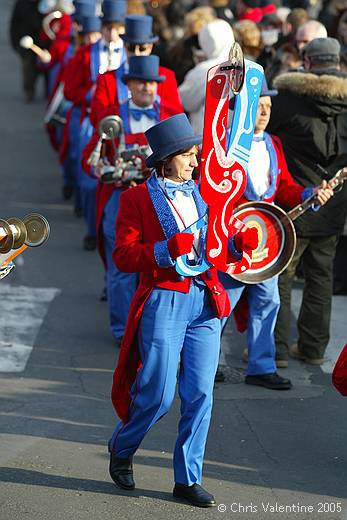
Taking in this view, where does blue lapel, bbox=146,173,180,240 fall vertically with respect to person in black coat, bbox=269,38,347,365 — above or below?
above

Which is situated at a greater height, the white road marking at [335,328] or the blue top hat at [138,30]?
the blue top hat at [138,30]

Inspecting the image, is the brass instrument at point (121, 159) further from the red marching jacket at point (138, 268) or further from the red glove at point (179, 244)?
the red glove at point (179, 244)

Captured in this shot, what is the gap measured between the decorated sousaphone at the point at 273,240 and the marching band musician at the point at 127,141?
135 centimetres

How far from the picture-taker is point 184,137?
21.4 feet

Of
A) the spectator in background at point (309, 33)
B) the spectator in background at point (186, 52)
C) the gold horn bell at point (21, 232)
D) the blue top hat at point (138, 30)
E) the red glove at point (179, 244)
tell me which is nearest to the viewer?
the gold horn bell at point (21, 232)

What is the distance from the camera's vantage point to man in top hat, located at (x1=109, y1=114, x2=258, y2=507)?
6562mm

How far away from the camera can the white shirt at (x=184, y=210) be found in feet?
21.6

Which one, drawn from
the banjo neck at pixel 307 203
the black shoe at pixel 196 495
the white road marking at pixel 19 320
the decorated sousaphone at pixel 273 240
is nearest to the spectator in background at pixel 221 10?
the white road marking at pixel 19 320

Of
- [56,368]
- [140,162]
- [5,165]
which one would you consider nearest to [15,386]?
[56,368]

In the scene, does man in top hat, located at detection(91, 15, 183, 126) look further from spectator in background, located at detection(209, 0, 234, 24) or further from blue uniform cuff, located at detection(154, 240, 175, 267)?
spectator in background, located at detection(209, 0, 234, 24)

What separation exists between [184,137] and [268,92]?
1865 millimetres

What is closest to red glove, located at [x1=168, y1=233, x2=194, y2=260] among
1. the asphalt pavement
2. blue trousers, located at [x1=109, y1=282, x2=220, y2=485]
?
blue trousers, located at [x1=109, y1=282, x2=220, y2=485]

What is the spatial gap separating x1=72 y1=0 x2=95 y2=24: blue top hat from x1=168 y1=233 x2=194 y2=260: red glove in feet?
25.4

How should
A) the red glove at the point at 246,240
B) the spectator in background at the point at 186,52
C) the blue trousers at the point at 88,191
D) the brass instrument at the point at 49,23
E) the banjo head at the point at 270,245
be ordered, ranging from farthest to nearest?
the brass instrument at the point at 49,23
the spectator in background at the point at 186,52
the blue trousers at the point at 88,191
the banjo head at the point at 270,245
the red glove at the point at 246,240
